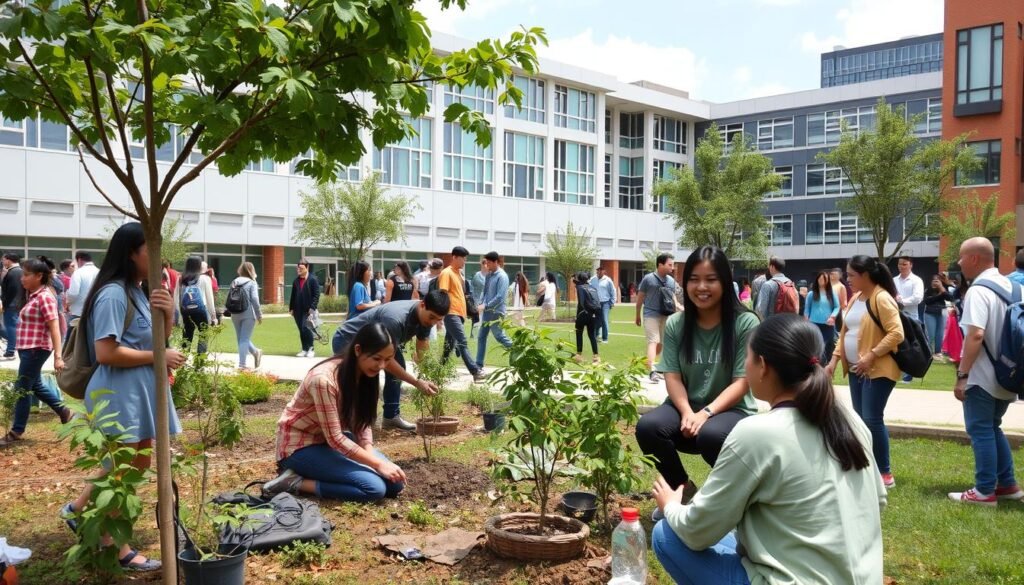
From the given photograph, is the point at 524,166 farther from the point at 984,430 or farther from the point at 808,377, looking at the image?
the point at 808,377

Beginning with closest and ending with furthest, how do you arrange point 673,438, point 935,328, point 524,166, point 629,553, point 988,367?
point 629,553 → point 673,438 → point 988,367 → point 935,328 → point 524,166

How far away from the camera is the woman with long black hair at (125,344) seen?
3975 mm

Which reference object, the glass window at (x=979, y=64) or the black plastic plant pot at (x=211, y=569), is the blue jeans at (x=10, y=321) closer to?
the black plastic plant pot at (x=211, y=569)

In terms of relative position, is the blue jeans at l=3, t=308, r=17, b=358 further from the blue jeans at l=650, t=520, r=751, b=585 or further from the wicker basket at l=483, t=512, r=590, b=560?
the blue jeans at l=650, t=520, r=751, b=585

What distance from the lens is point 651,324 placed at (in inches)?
466

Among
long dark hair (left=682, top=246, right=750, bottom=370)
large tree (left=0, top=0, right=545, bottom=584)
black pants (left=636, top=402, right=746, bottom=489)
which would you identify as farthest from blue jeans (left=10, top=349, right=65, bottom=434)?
long dark hair (left=682, top=246, right=750, bottom=370)

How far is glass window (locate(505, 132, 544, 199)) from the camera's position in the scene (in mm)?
49344

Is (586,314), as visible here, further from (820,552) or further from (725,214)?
(725,214)

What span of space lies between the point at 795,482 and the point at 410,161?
143ft

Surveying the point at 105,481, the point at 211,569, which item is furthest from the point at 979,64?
the point at 105,481

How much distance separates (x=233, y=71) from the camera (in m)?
3.40

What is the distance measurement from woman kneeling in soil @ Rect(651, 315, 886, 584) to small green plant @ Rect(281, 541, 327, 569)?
2255mm

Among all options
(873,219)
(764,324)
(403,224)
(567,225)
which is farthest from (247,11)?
(567,225)

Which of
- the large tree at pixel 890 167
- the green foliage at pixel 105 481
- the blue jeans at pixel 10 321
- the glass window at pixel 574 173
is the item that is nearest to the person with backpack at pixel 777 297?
the green foliage at pixel 105 481
